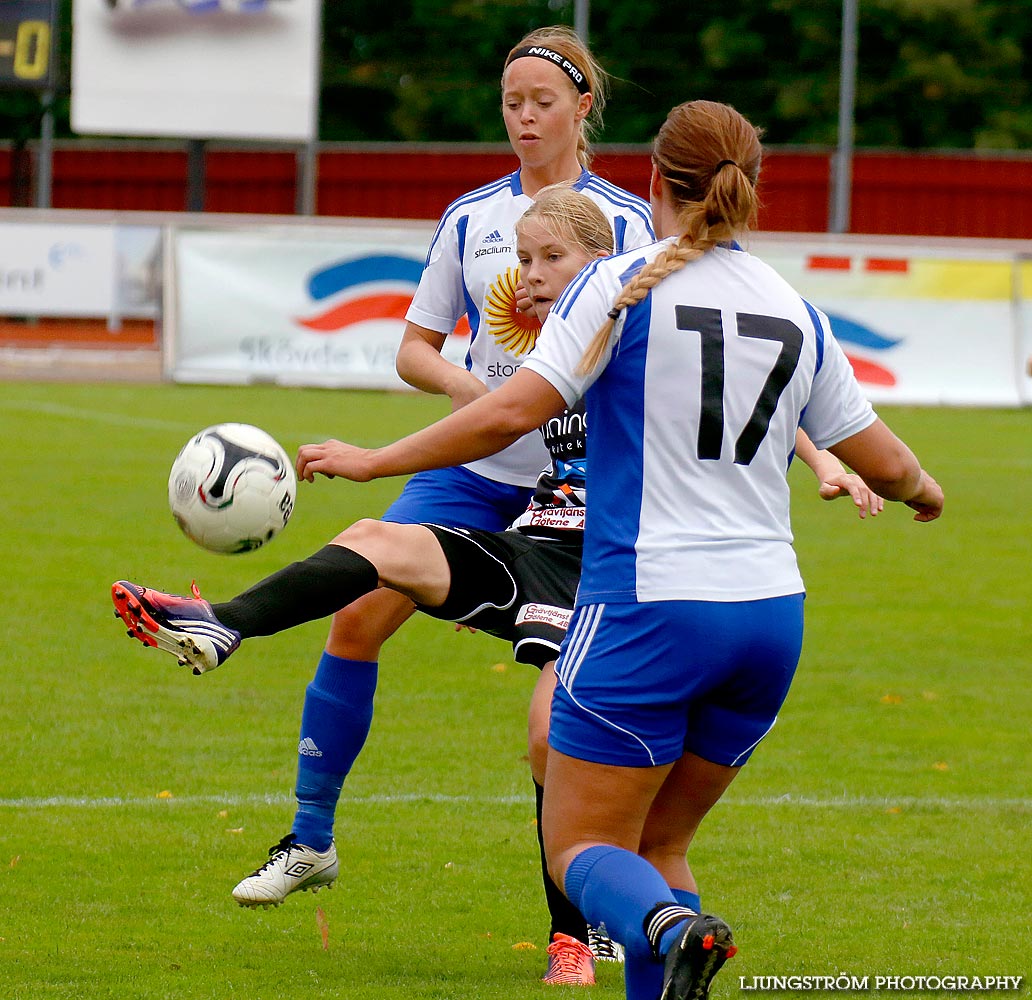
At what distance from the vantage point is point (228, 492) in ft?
13.5

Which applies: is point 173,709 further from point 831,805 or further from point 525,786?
point 831,805

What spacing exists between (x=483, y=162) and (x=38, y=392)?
16271 millimetres

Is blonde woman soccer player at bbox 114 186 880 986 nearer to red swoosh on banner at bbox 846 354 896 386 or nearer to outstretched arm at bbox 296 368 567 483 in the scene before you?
outstretched arm at bbox 296 368 567 483

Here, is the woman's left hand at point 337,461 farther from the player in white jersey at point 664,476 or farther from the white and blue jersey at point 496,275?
the white and blue jersey at point 496,275

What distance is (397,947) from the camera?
15.2ft

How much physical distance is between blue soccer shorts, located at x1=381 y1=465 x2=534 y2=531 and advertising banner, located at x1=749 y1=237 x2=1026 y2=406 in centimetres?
1440

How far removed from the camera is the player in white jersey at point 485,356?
483 centimetres

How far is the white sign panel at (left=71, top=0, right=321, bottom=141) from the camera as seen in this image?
86.8 ft

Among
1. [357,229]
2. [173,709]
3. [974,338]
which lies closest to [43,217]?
[357,229]

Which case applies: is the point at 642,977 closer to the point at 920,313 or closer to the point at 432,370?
the point at 432,370

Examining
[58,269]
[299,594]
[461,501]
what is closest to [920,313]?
[58,269]

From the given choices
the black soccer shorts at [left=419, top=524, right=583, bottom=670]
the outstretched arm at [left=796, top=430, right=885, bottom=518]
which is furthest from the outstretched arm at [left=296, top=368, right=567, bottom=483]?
the black soccer shorts at [left=419, top=524, right=583, bottom=670]

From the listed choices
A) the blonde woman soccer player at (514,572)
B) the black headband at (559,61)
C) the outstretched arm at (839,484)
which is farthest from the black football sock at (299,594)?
the black headband at (559,61)

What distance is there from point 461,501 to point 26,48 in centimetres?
2383
